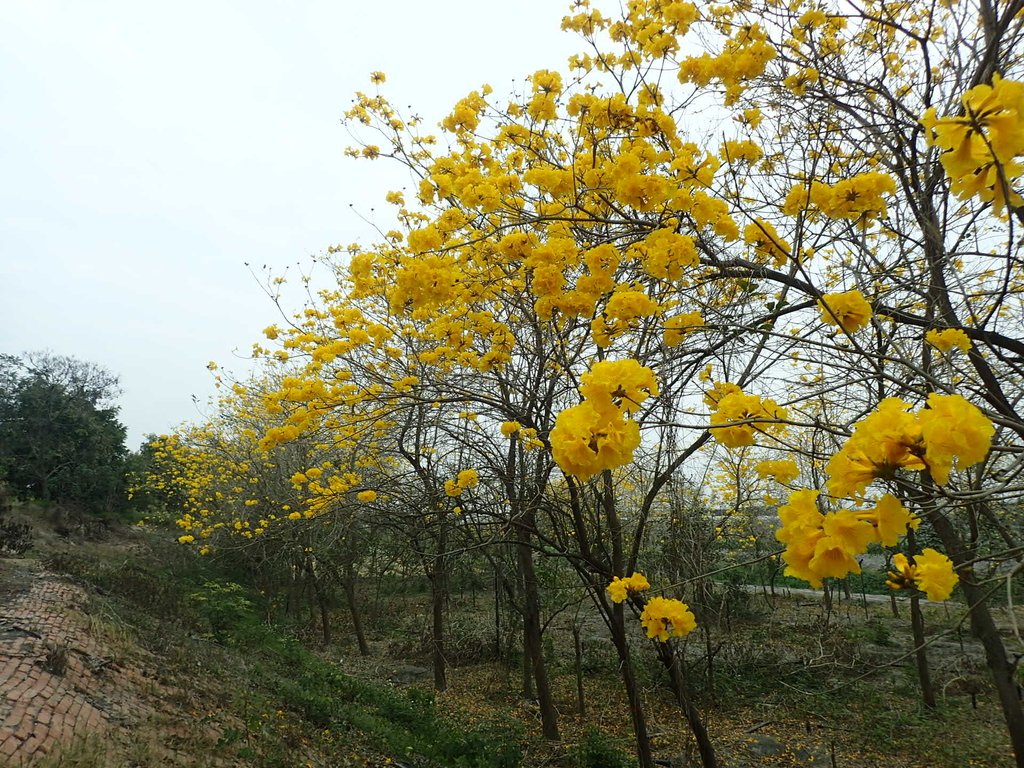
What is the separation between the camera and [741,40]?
10.8 ft

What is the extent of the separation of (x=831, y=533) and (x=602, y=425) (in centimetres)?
55

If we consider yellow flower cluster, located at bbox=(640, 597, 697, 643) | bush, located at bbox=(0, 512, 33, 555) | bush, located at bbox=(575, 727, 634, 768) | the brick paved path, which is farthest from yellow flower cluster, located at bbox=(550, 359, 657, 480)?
bush, located at bbox=(0, 512, 33, 555)

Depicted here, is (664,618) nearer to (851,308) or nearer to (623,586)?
(623,586)

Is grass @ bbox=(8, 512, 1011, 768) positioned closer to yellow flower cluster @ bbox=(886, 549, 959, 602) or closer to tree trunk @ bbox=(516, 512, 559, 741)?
tree trunk @ bbox=(516, 512, 559, 741)

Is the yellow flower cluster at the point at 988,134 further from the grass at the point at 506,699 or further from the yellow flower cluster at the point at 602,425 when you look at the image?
the grass at the point at 506,699

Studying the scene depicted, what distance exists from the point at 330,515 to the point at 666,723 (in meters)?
5.32

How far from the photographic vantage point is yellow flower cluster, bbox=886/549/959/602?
4.27ft

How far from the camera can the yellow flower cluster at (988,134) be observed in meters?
1.08

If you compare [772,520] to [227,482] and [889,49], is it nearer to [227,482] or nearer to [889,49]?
[889,49]

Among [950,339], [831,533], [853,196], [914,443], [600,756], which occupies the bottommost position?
[600,756]

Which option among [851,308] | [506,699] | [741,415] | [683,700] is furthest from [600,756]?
[851,308]

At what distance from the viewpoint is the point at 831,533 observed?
121 centimetres

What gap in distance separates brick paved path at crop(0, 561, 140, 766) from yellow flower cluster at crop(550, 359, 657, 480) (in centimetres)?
448

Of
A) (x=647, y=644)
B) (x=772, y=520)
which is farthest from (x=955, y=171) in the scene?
(x=772, y=520)
